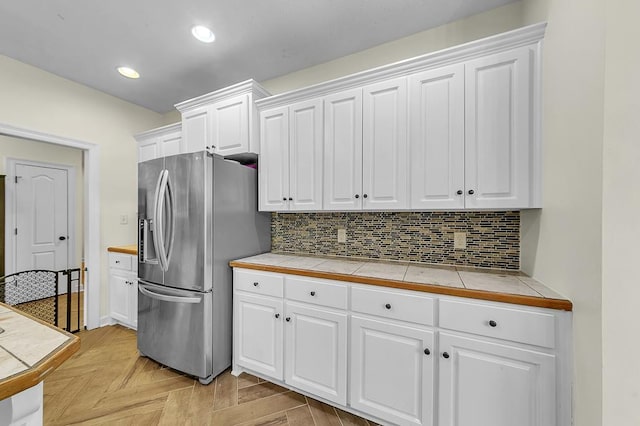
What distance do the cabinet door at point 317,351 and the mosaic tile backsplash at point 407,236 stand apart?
71cm

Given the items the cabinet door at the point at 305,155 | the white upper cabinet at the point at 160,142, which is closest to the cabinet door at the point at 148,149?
the white upper cabinet at the point at 160,142

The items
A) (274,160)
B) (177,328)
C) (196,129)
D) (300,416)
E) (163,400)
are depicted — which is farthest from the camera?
(196,129)

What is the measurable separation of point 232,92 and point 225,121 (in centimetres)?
26

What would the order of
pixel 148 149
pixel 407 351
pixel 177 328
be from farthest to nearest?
1. pixel 148 149
2. pixel 177 328
3. pixel 407 351

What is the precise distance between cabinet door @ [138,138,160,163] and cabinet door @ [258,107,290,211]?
1.55 meters

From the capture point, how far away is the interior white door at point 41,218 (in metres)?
3.51

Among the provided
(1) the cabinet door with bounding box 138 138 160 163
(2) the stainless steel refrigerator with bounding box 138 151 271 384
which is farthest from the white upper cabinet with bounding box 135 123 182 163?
(2) the stainless steel refrigerator with bounding box 138 151 271 384

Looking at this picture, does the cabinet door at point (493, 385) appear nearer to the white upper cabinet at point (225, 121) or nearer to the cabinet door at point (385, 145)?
the cabinet door at point (385, 145)

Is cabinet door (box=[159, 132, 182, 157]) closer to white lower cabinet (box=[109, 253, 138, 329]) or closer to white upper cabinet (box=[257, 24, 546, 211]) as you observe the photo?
white lower cabinet (box=[109, 253, 138, 329])

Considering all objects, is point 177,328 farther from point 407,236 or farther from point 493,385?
point 493,385

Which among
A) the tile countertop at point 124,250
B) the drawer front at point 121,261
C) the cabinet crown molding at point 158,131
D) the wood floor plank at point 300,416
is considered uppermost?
the cabinet crown molding at point 158,131

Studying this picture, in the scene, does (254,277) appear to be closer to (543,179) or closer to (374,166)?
(374,166)

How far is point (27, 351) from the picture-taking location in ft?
2.23

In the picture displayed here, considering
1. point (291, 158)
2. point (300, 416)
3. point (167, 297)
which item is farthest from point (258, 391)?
point (291, 158)
